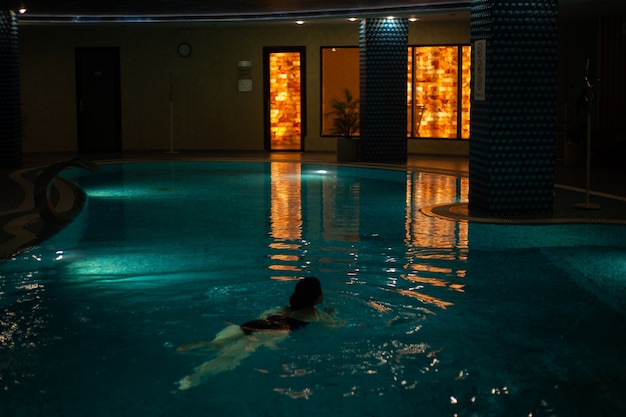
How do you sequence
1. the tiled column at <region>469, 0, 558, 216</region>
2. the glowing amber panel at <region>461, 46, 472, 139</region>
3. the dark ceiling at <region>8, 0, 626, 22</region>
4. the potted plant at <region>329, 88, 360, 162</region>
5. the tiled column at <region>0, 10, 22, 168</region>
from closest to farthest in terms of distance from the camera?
the tiled column at <region>469, 0, 558, 216</region>
the dark ceiling at <region>8, 0, 626, 22</region>
the tiled column at <region>0, 10, 22, 168</region>
the potted plant at <region>329, 88, 360, 162</region>
the glowing amber panel at <region>461, 46, 472, 139</region>

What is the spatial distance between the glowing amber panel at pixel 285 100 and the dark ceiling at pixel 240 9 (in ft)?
11.0

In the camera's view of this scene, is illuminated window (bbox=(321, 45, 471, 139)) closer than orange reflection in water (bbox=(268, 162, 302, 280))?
No

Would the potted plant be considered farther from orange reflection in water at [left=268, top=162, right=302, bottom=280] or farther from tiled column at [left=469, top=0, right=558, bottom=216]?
tiled column at [left=469, top=0, right=558, bottom=216]

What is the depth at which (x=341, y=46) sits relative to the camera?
23656 millimetres

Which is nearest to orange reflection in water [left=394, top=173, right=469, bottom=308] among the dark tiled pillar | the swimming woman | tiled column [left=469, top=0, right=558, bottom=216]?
tiled column [left=469, top=0, right=558, bottom=216]

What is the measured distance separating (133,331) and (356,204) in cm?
719

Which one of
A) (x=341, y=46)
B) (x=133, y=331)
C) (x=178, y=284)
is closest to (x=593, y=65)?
(x=341, y=46)

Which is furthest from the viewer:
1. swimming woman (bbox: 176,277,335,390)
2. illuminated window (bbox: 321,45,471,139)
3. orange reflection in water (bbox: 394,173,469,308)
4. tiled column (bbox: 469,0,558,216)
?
illuminated window (bbox: 321,45,471,139)

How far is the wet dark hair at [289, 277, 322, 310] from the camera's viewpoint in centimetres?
662

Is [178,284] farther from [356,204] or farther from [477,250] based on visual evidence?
[356,204]

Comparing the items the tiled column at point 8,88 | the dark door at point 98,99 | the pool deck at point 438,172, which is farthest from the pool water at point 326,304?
the dark door at point 98,99

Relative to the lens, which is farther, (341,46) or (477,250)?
(341,46)

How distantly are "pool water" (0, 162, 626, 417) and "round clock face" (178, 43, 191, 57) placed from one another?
1174cm

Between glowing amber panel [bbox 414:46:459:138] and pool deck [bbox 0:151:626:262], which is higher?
glowing amber panel [bbox 414:46:459:138]
